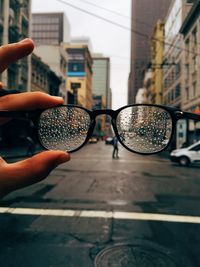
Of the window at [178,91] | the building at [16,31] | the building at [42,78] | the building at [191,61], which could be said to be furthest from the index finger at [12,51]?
the window at [178,91]

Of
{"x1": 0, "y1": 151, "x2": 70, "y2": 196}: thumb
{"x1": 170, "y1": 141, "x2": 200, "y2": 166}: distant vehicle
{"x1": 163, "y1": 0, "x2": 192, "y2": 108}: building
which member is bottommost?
{"x1": 170, "y1": 141, "x2": 200, "y2": 166}: distant vehicle

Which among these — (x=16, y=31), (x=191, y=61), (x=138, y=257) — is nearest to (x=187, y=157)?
(x=138, y=257)

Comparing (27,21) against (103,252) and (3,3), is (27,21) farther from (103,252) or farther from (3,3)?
(103,252)

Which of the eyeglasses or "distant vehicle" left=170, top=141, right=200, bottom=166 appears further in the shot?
Answer: "distant vehicle" left=170, top=141, right=200, bottom=166

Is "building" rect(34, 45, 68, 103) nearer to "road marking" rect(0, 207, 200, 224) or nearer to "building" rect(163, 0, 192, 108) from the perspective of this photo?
"building" rect(163, 0, 192, 108)

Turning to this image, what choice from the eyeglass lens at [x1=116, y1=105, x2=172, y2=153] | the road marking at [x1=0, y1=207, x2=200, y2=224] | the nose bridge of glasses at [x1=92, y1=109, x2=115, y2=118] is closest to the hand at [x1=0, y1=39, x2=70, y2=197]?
the nose bridge of glasses at [x1=92, y1=109, x2=115, y2=118]

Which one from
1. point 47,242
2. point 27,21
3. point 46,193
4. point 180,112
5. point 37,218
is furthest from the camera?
point 27,21

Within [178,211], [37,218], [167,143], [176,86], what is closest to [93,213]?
[37,218]
